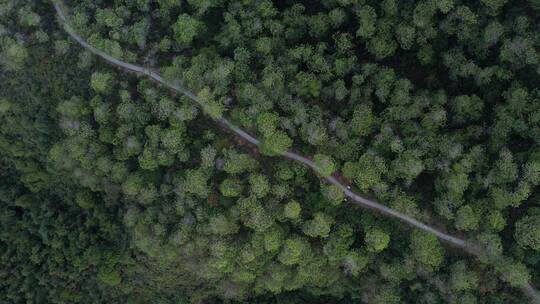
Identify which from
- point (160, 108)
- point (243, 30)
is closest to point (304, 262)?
point (160, 108)

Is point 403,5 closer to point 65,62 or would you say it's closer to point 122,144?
point 122,144

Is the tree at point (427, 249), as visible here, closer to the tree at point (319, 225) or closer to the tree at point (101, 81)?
the tree at point (319, 225)

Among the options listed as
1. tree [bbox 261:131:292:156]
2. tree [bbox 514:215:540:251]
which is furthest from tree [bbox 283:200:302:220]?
tree [bbox 514:215:540:251]

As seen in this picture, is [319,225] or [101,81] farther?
[101,81]

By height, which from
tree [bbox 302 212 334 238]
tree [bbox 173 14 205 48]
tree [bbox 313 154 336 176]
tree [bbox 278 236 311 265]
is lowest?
tree [bbox 278 236 311 265]

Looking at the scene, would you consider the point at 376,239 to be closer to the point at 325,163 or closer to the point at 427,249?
the point at 427,249

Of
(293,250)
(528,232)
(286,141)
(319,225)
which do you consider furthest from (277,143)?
(528,232)

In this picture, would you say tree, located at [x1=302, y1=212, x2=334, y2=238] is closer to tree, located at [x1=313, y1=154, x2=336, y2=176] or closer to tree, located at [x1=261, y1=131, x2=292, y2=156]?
tree, located at [x1=313, y1=154, x2=336, y2=176]

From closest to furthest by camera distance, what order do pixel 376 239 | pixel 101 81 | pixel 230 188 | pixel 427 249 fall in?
pixel 427 249
pixel 376 239
pixel 230 188
pixel 101 81
